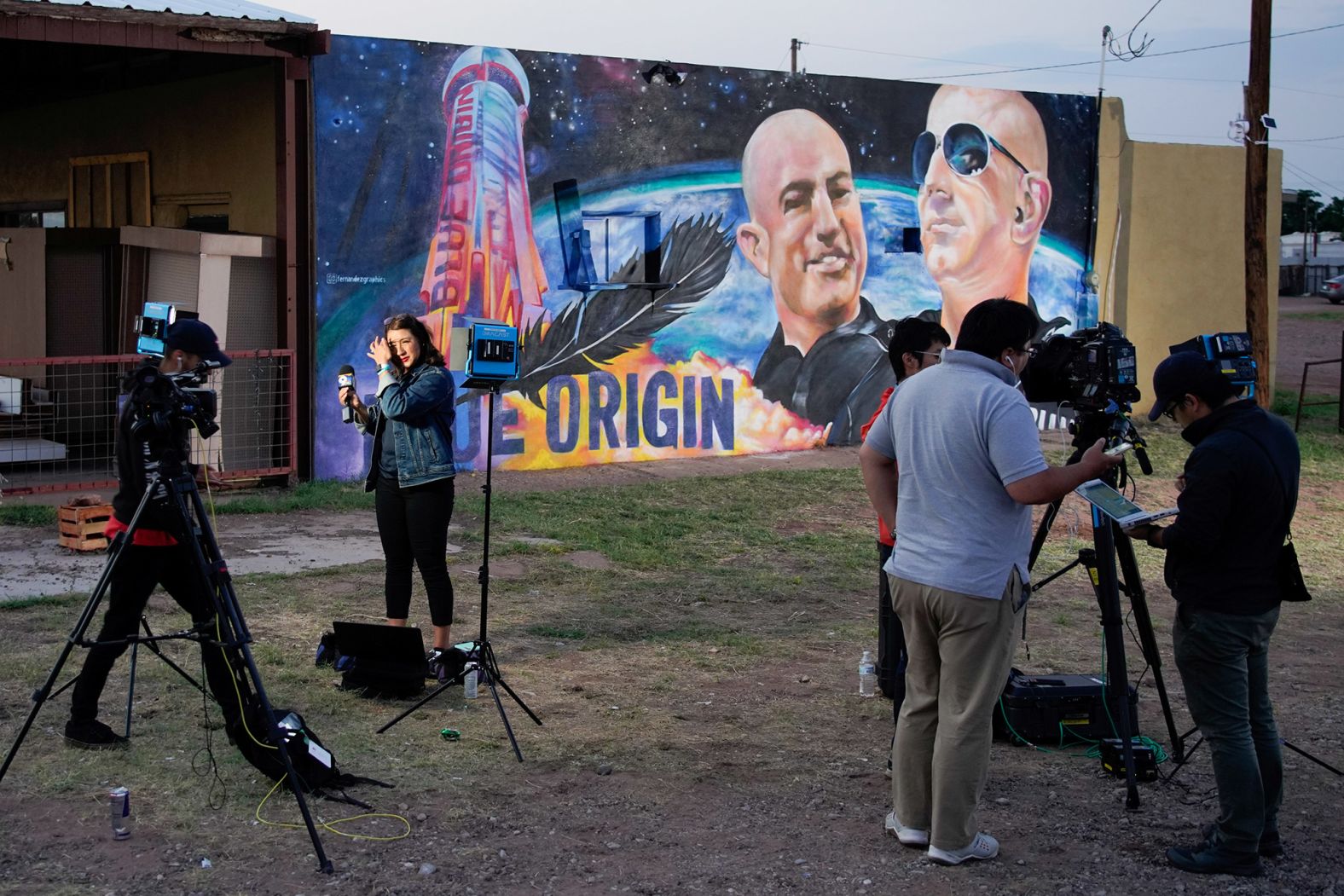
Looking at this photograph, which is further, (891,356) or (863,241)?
(863,241)

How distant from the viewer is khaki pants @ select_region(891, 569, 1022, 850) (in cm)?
457

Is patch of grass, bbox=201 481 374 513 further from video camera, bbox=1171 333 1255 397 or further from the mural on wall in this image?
video camera, bbox=1171 333 1255 397

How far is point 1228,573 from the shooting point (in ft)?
15.4

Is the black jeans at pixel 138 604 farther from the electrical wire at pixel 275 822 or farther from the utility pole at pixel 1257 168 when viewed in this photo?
the utility pole at pixel 1257 168

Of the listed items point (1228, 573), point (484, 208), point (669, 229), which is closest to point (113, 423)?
point (484, 208)

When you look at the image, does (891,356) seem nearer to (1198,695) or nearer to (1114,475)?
(1114,475)

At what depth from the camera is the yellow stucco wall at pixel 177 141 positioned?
44.4 ft

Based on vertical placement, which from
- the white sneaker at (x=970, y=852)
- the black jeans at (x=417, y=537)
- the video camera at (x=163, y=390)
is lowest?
the white sneaker at (x=970, y=852)

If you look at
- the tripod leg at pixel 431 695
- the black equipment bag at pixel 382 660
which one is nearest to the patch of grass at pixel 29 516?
the black equipment bag at pixel 382 660

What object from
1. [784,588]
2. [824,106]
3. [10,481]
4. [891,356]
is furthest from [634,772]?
[824,106]

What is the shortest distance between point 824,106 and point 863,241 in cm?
162

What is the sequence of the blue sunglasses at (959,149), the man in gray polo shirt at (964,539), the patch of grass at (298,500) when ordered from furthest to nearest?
the blue sunglasses at (959,149) < the patch of grass at (298,500) < the man in gray polo shirt at (964,539)

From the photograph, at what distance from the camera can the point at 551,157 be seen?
1427 cm

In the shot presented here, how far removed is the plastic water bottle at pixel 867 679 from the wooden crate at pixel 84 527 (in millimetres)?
5549
